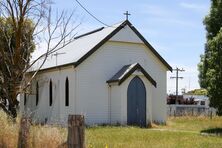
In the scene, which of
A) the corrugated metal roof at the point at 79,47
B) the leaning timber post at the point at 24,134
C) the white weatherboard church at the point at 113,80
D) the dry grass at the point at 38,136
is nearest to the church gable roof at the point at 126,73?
the white weatherboard church at the point at 113,80

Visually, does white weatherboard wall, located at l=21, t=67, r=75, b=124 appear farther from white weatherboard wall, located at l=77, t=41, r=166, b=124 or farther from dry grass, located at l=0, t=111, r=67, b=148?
dry grass, located at l=0, t=111, r=67, b=148

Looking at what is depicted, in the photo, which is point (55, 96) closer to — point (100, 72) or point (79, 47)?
point (79, 47)

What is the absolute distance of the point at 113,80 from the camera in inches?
1292

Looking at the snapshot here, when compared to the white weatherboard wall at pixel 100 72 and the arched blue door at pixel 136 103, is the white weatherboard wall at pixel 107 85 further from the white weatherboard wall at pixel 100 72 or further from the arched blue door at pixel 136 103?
the arched blue door at pixel 136 103

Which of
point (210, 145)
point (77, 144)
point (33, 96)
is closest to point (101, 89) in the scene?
point (33, 96)

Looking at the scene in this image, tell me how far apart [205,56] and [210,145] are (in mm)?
14370

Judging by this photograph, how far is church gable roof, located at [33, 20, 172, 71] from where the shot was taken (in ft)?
108

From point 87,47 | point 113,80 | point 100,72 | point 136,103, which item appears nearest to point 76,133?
point 113,80

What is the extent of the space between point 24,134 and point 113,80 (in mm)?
19801

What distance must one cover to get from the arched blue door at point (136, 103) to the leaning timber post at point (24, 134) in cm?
1981

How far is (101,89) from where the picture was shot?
Result: 3359cm

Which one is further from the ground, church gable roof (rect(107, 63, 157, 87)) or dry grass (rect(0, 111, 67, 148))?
church gable roof (rect(107, 63, 157, 87))

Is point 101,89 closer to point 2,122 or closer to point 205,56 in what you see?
point 205,56

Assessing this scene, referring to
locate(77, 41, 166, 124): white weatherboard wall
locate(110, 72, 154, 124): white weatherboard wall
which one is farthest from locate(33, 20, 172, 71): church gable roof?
locate(110, 72, 154, 124): white weatherboard wall
